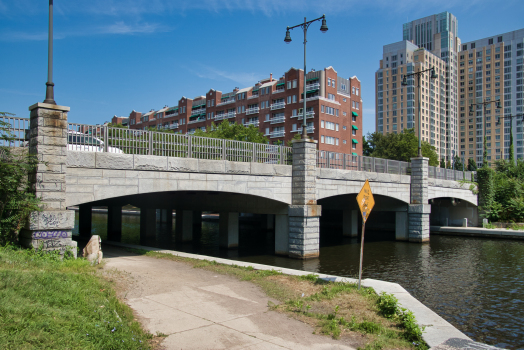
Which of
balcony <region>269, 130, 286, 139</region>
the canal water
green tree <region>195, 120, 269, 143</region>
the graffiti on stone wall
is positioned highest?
balcony <region>269, 130, 286, 139</region>

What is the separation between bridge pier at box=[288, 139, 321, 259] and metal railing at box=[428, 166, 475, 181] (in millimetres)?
16029

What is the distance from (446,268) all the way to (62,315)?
18.7 m

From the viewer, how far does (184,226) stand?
98.2 feet

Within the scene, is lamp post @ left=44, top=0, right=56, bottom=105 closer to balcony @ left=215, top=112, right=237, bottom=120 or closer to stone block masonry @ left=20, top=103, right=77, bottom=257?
stone block masonry @ left=20, top=103, right=77, bottom=257

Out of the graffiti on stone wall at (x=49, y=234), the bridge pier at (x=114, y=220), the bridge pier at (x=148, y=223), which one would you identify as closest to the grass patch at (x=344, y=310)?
the graffiti on stone wall at (x=49, y=234)

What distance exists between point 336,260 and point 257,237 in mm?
12844

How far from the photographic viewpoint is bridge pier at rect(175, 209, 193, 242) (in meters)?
29.6

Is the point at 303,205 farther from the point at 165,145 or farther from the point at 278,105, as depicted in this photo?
the point at 278,105

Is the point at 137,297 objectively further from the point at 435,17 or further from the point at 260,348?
the point at 435,17

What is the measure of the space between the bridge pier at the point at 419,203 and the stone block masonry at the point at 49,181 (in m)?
24.3

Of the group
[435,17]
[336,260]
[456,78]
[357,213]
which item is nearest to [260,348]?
[336,260]

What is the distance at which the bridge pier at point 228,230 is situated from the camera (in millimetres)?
25266

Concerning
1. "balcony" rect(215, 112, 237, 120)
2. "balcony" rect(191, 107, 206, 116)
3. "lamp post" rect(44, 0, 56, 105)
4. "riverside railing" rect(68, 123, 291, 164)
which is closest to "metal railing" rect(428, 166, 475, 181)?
"riverside railing" rect(68, 123, 291, 164)

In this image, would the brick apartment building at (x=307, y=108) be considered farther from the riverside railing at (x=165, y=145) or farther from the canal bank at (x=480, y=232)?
the riverside railing at (x=165, y=145)
